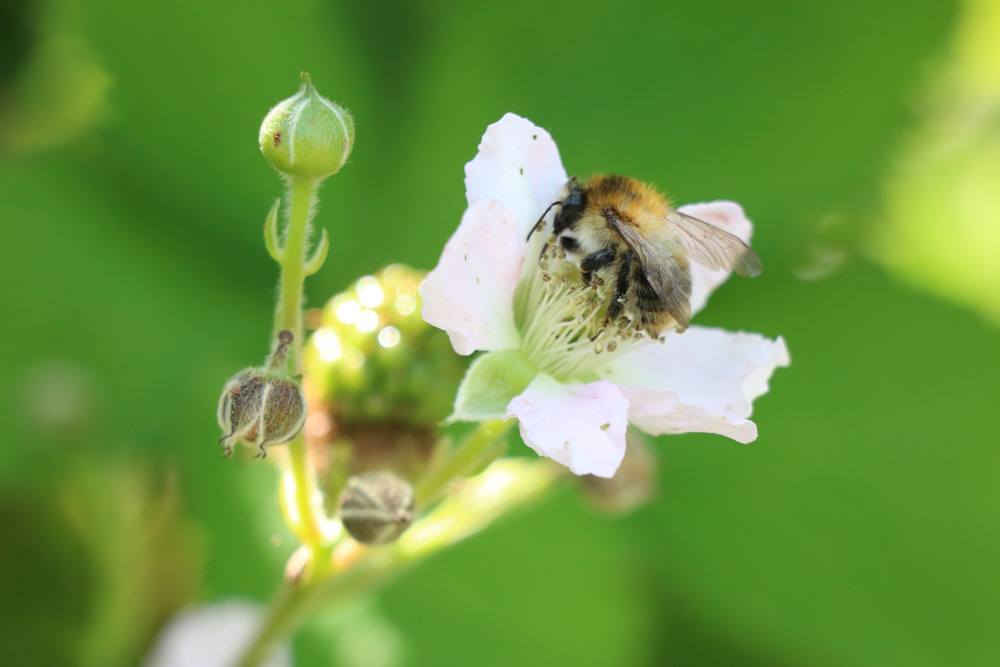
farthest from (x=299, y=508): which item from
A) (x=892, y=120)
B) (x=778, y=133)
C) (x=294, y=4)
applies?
(x=892, y=120)

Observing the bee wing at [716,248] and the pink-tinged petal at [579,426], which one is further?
the bee wing at [716,248]

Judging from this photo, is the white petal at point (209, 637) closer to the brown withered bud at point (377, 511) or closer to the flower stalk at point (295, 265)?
the brown withered bud at point (377, 511)

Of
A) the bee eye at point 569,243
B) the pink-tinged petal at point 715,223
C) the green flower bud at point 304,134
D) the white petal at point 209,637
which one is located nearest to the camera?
the green flower bud at point 304,134

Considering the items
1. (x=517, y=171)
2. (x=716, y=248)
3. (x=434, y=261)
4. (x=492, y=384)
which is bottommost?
(x=434, y=261)

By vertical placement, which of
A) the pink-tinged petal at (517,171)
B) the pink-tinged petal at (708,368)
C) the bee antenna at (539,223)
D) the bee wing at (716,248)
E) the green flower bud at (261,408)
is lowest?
the pink-tinged petal at (708,368)

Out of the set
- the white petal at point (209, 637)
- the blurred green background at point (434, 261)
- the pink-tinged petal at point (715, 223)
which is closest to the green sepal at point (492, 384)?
the pink-tinged petal at point (715, 223)

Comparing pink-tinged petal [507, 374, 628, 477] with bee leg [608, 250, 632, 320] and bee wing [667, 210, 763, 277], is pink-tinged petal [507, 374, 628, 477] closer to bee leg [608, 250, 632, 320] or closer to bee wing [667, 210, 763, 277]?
bee leg [608, 250, 632, 320]

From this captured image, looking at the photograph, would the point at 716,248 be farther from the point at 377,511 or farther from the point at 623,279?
the point at 377,511

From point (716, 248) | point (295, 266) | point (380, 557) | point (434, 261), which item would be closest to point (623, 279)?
point (716, 248)
